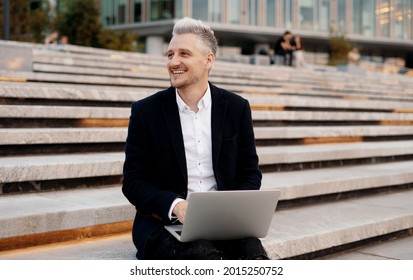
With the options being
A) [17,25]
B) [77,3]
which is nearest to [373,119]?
[77,3]

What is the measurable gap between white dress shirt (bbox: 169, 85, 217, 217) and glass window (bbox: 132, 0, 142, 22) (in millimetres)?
41236

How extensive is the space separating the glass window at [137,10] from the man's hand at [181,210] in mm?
41609

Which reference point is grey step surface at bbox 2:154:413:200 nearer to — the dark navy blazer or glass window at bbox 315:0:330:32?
the dark navy blazer

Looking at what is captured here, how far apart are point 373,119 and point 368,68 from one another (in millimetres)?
20122

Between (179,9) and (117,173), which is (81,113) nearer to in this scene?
(117,173)

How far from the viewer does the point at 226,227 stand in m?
2.86

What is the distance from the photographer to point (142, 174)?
3.09 meters

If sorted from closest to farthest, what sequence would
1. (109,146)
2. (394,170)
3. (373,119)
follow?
(109,146) → (394,170) → (373,119)

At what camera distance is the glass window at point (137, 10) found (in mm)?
43250

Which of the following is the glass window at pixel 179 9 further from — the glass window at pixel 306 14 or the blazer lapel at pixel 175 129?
the blazer lapel at pixel 175 129

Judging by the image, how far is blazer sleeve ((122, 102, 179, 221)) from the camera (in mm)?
2973
